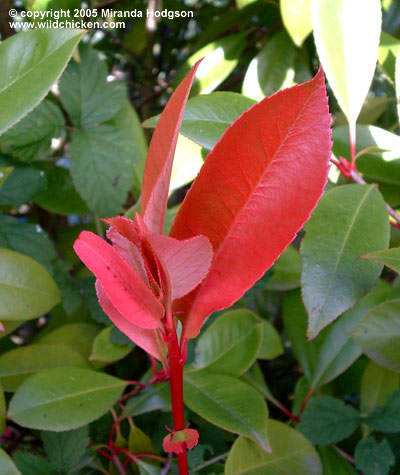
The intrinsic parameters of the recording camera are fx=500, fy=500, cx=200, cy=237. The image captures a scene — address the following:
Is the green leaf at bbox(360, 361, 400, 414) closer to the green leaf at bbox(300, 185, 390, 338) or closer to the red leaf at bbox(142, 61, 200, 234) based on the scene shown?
the green leaf at bbox(300, 185, 390, 338)

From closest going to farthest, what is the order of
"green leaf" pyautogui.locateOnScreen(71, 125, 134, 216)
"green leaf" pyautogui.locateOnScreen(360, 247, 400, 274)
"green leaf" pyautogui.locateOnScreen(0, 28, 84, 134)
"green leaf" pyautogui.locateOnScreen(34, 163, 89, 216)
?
"green leaf" pyautogui.locateOnScreen(360, 247, 400, 274), "green leaf" pyautogui.locateOnScreen(0, 28, 84, 134), "green leaf" pyautogui.locateOnScreen(71, 125, 134, 216), "green leaf" pyautogui.locateOnScreen(34, 163, 89, 216)

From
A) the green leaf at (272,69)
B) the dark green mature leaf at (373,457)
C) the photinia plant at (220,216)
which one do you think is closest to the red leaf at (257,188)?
the photinia plant at (220,216)

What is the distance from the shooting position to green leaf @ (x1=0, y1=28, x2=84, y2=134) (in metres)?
0.52

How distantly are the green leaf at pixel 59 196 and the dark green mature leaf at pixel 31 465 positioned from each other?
0.42m

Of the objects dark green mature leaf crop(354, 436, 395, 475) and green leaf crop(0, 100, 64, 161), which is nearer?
dark green mature leaf crop(354, 436, 395, 475)

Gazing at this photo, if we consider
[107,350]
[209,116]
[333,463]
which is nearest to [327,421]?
[333,463]

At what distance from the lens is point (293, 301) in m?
0.78

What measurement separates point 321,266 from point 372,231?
0.08 meters

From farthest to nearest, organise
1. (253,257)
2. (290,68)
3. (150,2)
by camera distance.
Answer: (150,2)
(290,68)
(253,257)

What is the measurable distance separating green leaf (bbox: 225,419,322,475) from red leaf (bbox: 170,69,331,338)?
230mm

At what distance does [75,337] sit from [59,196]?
10.6 inches

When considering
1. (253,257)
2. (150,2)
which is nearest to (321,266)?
(253,257)

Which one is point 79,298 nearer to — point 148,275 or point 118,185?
point 118,185

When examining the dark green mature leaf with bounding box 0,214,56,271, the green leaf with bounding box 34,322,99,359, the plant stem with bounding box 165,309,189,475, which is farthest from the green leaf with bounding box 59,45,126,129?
the plant stem with bounding box 165,309,189,475
